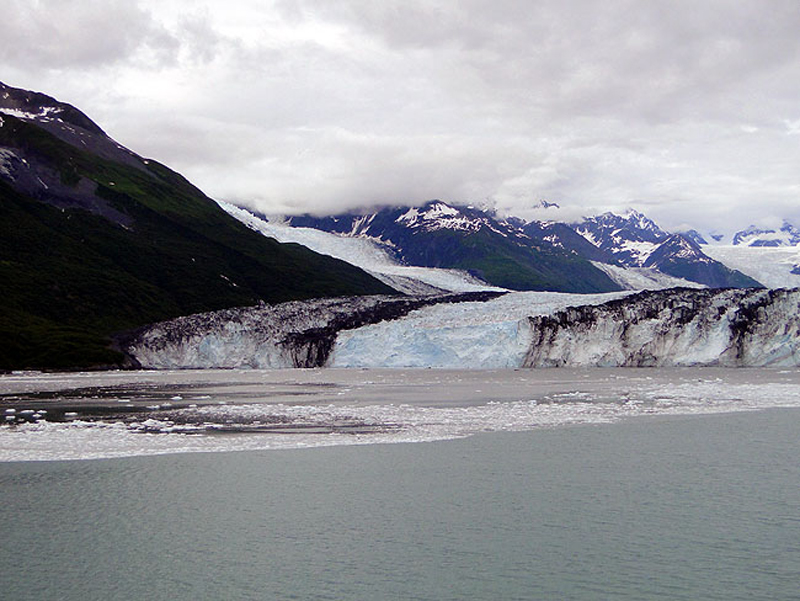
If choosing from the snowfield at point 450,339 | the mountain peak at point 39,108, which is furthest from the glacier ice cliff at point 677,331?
the mountain peak at point 39,108

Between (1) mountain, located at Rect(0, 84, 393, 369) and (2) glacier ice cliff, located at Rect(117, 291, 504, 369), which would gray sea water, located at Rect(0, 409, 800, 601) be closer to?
(2) glacier ice cliff, located at Rect(117, 291, 504, 369)

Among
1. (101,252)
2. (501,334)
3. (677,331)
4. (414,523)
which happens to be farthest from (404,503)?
(101,252)

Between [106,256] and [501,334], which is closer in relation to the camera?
[501,334]

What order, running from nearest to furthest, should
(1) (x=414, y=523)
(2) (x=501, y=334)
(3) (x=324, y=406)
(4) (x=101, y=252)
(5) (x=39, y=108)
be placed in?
(1) (x=414, y=523)
(3) (x=324, y=406)
(2) (x=501, y=334)
(4) (x=101, y=252)
(5) (x=39, y=108)

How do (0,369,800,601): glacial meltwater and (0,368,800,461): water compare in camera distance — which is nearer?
(0,369,800,601): glacial meltwater

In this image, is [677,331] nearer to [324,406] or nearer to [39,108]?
[324,406]

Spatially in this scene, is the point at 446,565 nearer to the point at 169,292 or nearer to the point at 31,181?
the point at 169,292

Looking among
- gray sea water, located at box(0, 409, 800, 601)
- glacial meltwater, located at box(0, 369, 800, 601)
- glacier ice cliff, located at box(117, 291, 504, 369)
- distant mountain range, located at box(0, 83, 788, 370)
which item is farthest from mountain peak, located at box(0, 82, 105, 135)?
gray sea water, located at box(0, 409, 800, 601)
